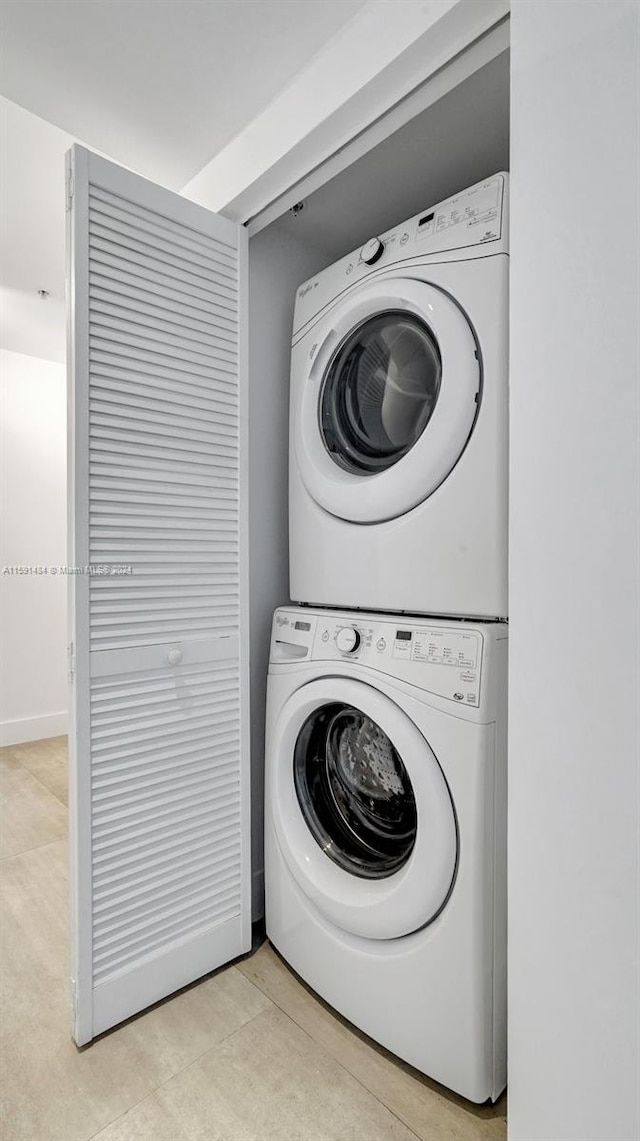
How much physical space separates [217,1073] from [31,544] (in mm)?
3069

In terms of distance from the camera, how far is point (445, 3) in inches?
38.7

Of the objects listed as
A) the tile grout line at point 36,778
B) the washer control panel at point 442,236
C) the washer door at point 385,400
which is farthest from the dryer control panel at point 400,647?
the tile grout line at point 36,778

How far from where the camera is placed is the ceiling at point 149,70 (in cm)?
117

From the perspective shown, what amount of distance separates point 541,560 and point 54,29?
1.47 meters

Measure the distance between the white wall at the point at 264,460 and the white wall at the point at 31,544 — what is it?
2.35 m

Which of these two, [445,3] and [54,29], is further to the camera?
[54,29]

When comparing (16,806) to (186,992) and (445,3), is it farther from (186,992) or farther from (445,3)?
(445,3)

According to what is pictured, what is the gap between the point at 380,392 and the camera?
4.79 feet

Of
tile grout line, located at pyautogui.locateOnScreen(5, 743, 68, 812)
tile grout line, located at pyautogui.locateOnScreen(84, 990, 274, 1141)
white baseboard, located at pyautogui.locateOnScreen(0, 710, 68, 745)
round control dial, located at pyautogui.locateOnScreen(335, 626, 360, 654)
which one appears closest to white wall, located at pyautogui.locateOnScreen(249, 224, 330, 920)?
tile grout line, located at pyautogui.locateOnScreen(84, 990, 274, 1141)

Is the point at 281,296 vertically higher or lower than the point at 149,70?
lower

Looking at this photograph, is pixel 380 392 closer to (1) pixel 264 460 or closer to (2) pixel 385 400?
(2) pixel 385 400

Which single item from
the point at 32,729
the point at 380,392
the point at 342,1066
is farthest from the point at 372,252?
the point at 32,729

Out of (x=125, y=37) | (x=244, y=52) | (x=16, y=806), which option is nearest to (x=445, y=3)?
(x=244, y=52)

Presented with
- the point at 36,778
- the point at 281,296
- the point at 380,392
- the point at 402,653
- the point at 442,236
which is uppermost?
the point at 281,296
